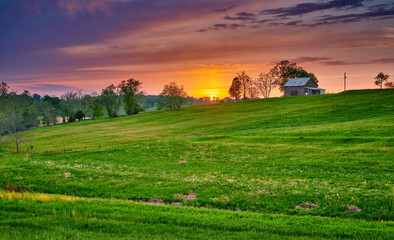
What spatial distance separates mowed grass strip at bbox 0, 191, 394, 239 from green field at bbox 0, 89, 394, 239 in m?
0.05

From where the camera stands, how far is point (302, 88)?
136 m

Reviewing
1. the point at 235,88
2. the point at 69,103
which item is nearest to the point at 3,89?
the point at 69,103

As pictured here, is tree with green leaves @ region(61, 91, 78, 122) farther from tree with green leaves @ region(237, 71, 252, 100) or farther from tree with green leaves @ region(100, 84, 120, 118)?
tree with green leaves @ region(237, 71, 252, 100)

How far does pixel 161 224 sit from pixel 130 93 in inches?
5653

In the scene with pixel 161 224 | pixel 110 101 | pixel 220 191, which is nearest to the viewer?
pixel 161 224

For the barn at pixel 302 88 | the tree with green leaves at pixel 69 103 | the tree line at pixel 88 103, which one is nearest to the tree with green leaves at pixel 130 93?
the tree line at pixel 88 103

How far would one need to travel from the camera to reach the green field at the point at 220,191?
38.8ft

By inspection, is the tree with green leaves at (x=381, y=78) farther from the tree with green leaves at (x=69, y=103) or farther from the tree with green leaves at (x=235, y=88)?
the tree with green leaves at (x=69, y=103)

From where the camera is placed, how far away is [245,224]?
1241 cm

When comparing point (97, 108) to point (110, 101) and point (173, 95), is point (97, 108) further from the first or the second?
point (173, 95)

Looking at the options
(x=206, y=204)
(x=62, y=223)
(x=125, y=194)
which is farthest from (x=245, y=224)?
(x=125, y=194)

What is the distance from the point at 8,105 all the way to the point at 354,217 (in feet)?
548

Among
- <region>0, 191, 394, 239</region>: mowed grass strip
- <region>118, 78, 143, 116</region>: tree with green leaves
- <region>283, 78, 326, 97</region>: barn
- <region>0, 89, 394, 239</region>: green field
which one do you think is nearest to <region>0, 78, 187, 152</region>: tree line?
<region>118, 78, 143, 116</region>: tree with green leaves

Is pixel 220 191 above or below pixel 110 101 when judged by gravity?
below
